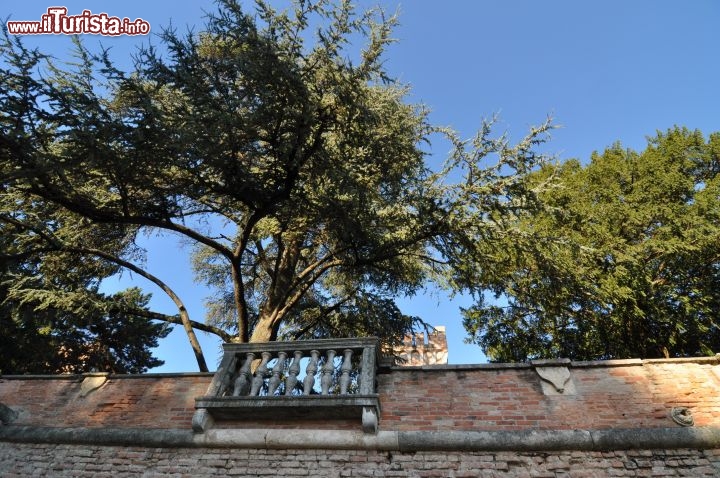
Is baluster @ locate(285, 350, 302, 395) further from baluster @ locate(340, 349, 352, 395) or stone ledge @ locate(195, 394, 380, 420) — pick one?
baluster @ locate(340, 349, 352, 395)

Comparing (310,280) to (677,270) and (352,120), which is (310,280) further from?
(677,270)

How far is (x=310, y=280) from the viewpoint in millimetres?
10633

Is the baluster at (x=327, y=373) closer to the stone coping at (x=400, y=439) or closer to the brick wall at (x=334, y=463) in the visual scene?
the stone coping at (x=400, y=439)

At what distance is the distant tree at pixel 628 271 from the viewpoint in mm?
11172

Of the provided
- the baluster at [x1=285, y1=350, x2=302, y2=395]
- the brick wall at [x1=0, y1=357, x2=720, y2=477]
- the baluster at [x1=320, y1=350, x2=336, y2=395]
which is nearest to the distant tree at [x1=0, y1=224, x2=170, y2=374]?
the brick wall at [x1=0, y1=357, x2=720, y2=477]

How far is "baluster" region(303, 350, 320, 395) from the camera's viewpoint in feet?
18.8

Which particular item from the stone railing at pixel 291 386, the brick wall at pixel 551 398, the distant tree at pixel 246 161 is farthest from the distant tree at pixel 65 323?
the brick wall at pixel 551 398

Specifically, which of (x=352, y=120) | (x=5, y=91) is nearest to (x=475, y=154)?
(x=352, y=120)

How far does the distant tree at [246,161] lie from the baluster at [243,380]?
2528 millimetres

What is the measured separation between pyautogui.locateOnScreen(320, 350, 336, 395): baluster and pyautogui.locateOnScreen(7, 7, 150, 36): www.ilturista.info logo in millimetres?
6793

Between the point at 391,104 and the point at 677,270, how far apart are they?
355 inches

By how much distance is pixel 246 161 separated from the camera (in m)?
7.62

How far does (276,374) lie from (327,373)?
682 mm

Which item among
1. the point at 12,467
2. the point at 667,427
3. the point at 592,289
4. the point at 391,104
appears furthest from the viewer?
the point at 391,104
